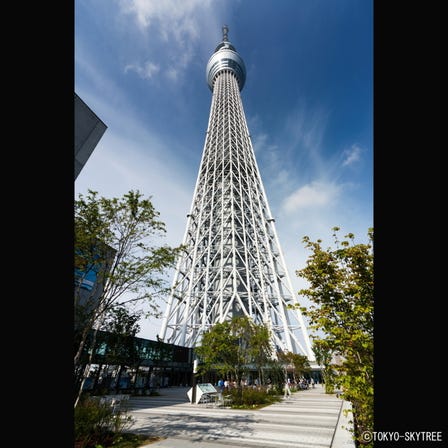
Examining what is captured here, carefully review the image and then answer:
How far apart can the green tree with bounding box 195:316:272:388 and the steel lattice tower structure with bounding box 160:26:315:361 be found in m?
8.69

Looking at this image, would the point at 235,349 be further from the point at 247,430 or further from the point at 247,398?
the point at 247,430

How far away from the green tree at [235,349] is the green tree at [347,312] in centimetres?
1427

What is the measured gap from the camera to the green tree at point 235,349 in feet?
62.9

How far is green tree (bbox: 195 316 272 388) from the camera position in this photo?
1917cm

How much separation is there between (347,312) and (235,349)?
52.6 ft

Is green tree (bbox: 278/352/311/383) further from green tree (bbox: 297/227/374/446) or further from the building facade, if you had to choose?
the building facade

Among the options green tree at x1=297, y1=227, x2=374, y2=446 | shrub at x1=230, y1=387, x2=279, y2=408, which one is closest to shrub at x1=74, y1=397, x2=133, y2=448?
green tree at x1=297, y1=227, x2=374, y2=446

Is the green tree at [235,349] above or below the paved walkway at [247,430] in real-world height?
above

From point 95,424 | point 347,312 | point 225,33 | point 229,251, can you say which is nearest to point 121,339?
point 95,424

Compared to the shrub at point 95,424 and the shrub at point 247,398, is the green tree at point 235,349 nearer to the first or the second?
the shrub at point 247,398

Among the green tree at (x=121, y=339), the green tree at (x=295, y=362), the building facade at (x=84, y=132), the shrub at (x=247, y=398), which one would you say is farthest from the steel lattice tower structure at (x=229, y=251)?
the building facade at (x=84, y=132)
